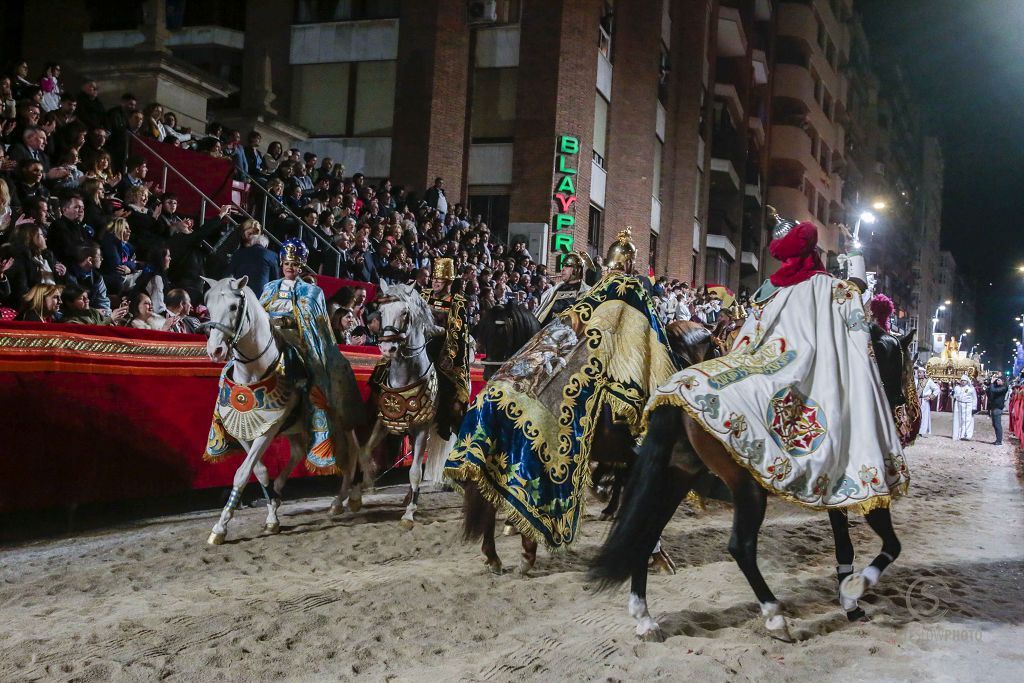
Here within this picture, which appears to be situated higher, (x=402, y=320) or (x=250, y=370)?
(x=402, y=320)

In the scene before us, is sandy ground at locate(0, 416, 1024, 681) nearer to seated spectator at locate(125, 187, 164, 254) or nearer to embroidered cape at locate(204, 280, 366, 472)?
embroidered cape at locate(204, 280, 366, 472)

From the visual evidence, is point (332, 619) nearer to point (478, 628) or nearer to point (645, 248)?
point (478, 628)

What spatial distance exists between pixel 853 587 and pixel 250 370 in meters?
4.74

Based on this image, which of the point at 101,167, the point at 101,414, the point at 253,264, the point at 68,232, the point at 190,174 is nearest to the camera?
the point at 101,414

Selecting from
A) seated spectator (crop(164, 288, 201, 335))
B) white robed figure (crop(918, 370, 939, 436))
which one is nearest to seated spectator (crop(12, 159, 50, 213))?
seated spectator (crop(164, 288, 201, 335))

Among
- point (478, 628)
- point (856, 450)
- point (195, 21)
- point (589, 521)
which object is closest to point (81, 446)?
point (478, 628)

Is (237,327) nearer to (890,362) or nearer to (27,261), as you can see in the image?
(27,261)

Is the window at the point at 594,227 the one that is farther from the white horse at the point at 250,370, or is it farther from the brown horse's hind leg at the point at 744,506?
the brown horse's hind leg at the point at 744,506

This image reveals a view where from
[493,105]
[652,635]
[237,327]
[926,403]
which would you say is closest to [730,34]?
[493,105]

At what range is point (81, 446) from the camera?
721 centimetres

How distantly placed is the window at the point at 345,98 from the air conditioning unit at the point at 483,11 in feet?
8.41

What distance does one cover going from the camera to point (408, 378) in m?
8.30

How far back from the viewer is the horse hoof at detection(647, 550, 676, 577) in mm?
6578

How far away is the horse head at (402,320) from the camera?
25.8ft
